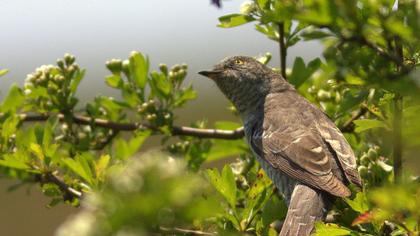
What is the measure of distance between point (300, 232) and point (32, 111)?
6.74 feet

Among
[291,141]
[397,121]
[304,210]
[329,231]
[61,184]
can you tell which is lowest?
[304,210]

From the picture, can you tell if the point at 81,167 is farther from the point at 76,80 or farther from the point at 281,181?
the point at 281,181

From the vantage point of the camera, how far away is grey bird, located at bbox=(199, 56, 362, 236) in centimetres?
361

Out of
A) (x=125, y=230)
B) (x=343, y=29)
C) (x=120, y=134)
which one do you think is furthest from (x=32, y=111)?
(x=125, y=230)

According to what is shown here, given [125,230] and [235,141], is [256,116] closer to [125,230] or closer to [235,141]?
[235,141]

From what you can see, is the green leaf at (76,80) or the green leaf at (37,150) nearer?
the green leaf at (37,150)

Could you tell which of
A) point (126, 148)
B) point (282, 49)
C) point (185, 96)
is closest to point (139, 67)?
point (185, 96)

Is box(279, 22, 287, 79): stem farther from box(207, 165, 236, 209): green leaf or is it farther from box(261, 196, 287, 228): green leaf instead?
box(207, 165, 236, 209): green leaf

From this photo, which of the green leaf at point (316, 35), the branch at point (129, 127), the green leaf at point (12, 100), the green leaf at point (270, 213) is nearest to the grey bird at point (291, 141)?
the green leaf at point (270, 213)

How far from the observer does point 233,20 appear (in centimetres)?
377

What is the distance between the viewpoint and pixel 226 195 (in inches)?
115

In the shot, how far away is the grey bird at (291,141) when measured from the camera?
11.8 feet

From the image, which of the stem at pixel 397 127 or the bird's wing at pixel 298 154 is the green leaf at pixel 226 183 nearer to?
the stem at pixel 397 127

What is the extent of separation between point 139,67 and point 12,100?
86 cm
